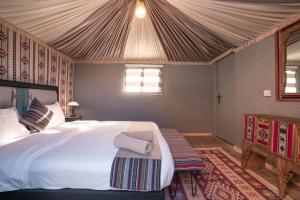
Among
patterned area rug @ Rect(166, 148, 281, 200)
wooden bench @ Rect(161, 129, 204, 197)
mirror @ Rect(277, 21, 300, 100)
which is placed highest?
mirror @ Rect(277, 21, 300, 100)

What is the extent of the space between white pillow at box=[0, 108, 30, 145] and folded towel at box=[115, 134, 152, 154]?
134cm

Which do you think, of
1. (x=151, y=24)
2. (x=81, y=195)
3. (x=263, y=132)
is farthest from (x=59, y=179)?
(x=151, y=24)

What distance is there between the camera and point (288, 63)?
97.5 inches

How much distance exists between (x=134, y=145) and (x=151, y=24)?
2.60 m

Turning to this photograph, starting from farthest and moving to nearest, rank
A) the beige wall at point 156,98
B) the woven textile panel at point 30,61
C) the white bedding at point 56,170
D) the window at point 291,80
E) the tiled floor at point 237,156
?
the beige wall at point 156,98
the woven textile panel at point 30,61
the window at point 291,80
the tiled floor at point 237,156
the white bedding at point 56,170

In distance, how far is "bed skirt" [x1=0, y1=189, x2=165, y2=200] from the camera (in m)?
1.48

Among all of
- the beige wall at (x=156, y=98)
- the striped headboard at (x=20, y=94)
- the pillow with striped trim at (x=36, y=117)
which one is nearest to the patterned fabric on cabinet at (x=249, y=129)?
the beige wall at (x=156, y=98)

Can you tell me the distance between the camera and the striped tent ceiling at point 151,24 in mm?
2359

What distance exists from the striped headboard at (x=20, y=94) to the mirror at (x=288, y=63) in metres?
4.03

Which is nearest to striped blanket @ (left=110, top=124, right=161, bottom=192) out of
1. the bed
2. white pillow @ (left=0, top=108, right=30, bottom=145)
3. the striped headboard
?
the bed

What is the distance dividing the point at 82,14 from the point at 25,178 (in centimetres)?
250

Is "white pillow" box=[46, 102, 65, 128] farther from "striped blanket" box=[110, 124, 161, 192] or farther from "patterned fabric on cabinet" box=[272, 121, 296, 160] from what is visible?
"patterned fabric on cabinet" box=[272, 121, 296, 160]

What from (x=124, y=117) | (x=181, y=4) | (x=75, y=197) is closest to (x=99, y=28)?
(x=181, y=4)

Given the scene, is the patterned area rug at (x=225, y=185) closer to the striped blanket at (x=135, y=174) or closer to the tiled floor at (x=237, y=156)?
the tiled floor at (x=237, y=156)
